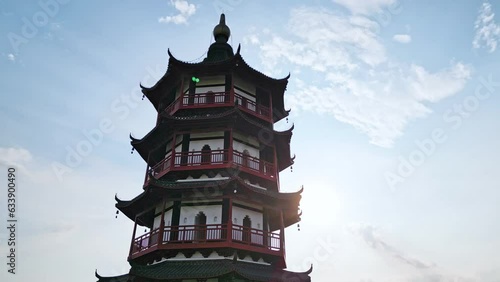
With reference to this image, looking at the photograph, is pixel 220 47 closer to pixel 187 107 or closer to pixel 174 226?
pixel 187 107

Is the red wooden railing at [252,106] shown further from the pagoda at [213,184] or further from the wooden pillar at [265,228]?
the wooden pillar at [265,228]

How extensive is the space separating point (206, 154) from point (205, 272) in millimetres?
6519

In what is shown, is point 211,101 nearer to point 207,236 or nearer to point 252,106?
point 252,106

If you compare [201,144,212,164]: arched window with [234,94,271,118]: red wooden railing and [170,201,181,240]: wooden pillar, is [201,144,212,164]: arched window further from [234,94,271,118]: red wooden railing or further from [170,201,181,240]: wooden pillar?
[234,94,271,118]: red wooden railing

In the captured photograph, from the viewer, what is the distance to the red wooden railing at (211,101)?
944 inches

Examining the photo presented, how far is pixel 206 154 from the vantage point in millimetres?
22375

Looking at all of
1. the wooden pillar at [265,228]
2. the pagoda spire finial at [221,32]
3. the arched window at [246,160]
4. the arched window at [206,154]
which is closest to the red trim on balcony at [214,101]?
the arched window at [206,154]

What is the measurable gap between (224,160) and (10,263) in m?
11.4

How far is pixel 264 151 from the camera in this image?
81.8 feet

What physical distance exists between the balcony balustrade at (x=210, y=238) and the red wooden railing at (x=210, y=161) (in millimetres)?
3275

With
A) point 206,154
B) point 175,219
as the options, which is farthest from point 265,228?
point 206,154

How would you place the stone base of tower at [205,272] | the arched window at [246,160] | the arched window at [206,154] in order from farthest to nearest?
the arched window at [246,160] < the arched window at [206,154] < the stone base of tower at [205,272]

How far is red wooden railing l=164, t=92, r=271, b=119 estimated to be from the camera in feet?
78.7

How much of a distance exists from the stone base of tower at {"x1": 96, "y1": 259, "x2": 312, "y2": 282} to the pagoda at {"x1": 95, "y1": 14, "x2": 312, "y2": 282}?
0.17ft
